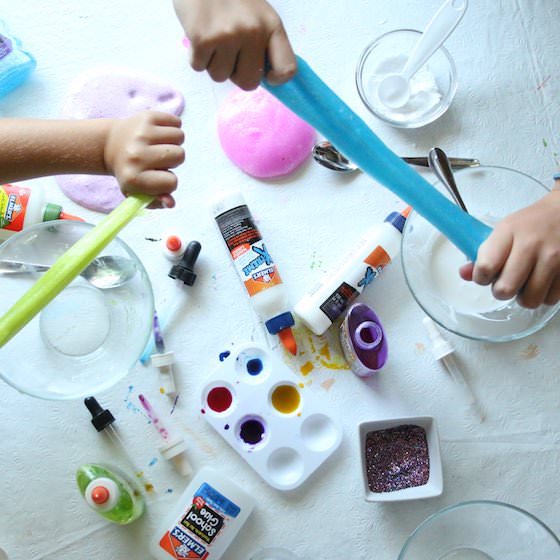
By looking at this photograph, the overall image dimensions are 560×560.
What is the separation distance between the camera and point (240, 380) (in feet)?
2.53

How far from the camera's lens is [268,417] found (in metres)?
0.77

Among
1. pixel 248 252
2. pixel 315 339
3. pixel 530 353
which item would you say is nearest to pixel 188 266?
pixel 248 252

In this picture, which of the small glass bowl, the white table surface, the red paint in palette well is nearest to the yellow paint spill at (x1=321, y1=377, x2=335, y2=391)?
the white table surface

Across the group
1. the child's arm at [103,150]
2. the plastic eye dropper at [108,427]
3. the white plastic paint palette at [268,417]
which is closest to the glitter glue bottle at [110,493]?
the plastic eye dropper at [108,427]

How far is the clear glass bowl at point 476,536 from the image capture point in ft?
2.42

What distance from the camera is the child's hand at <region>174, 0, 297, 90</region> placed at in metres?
0.53

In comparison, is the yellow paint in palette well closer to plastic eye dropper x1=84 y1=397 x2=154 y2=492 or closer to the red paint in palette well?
the red paint in palette well

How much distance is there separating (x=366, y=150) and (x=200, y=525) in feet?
1.60

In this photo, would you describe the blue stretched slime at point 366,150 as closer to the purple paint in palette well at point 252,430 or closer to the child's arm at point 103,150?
the child's arm at point 103,150

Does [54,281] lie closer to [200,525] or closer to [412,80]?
[200,525]

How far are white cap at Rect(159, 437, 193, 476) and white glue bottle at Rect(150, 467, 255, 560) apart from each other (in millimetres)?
20

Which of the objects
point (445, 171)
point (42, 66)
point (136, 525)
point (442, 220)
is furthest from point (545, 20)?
point (136, 525)

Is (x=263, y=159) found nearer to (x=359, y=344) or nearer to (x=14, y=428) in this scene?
(x=359, y=344)

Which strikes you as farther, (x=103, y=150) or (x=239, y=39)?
(x=103, y=150)
